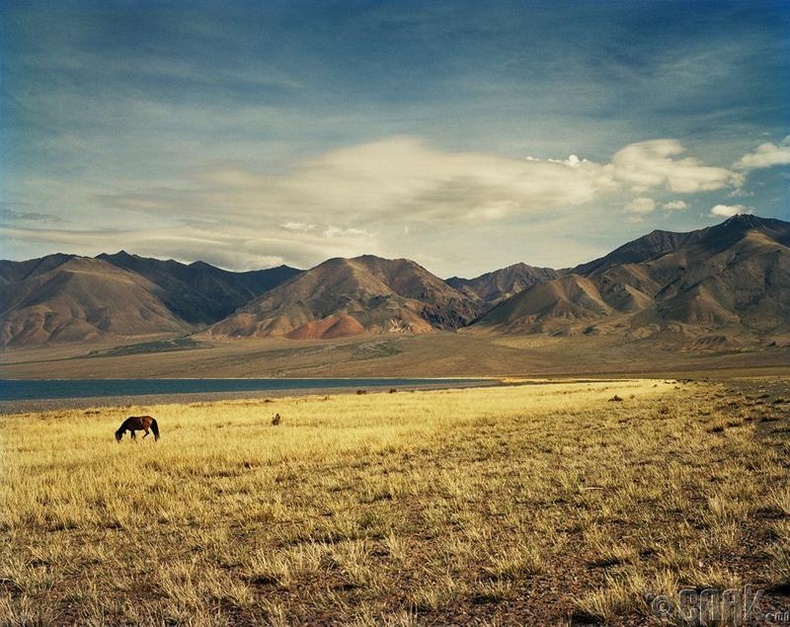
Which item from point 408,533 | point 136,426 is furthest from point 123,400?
point 408,533

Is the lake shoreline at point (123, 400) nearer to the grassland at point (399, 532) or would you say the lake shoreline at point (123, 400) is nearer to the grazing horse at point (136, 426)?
the grazing horse at point (136, 426)

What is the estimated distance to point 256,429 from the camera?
102 ft

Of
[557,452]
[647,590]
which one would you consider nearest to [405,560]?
[647,590]

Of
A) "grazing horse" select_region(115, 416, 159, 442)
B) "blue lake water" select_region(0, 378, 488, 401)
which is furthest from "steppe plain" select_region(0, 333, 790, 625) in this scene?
"blue lake water" select_region(0, 378, 488, 401)

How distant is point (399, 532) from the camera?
34.9ft

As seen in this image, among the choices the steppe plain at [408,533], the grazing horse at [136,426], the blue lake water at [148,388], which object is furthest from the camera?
the blue lake water at [148,388]

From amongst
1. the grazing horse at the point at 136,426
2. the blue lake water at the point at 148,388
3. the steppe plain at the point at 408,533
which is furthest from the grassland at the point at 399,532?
the blue lake water at the point at 148,388

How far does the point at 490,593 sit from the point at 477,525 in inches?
135

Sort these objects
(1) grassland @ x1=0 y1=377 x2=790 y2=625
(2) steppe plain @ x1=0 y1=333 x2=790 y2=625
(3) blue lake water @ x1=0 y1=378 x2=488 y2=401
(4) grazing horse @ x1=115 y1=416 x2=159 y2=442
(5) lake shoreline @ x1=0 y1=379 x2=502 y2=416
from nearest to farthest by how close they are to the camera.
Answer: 1. (2) steppe plain @ x1=0 y1=333 x2=790 y2=625
2. (1) grassland @ x1=0 y1=377 x2=790 y2=625
3. (4) grazing horse @ x1=115 y1=416 x2=159 y2=442
4. (5) lake shoreline @ x1=0 y1=379 x2=502 y2=416
5. (3) blue lake water @ x1=0 y1=378 x2=488 y2=401

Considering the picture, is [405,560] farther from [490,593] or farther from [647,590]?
[647,590]

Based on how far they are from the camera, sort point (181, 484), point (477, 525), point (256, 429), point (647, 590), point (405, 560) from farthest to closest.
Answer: point (256, 429)
point (181, 484)
point (477, 525)
point (405, 560)
point (647, 590)

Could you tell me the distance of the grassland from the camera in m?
7.26

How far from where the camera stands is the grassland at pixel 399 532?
7.26 metres

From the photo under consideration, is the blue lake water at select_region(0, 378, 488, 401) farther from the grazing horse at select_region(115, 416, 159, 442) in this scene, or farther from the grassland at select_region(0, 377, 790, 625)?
the grassland at select_region(0, 377, 790, 625)
